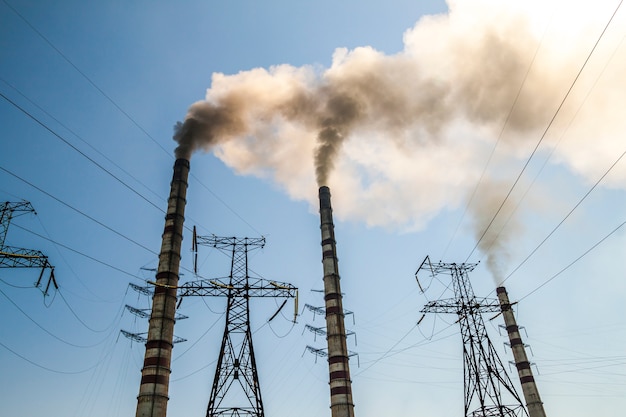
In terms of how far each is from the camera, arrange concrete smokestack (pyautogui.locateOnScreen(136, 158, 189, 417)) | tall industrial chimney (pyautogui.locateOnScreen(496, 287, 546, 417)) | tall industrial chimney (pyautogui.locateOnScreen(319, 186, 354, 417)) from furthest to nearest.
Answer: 1. tall industrial chimney (pyautogui.locateOnScreen(496, 287, 546, 417))
2. tall industrial chimney (pyautogui.locateOnScreen(319, 186, 354, 417))
3. concrete smokestack (pyautogui.locateOnScreen(136, 158, 189, 417))

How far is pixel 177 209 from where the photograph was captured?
101 feet

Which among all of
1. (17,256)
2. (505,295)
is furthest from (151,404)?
(505,295)

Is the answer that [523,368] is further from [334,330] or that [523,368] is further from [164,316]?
[164,316]

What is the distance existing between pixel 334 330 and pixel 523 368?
20078 millimetres

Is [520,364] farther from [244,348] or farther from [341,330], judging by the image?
[244,348]

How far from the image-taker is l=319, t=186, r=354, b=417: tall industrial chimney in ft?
92.0

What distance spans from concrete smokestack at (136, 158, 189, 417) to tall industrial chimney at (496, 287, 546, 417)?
85.0ft

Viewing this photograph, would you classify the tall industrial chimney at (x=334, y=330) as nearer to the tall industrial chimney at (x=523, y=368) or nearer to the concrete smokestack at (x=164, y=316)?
the concrete smokestack at (x=164, y=316)

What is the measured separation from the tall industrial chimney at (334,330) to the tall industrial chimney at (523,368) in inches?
559

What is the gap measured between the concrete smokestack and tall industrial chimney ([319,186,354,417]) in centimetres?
1081

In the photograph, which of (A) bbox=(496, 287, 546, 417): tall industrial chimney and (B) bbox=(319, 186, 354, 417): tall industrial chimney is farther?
(A) bbox=(496, 287, 546, 417): tall industrial chimney

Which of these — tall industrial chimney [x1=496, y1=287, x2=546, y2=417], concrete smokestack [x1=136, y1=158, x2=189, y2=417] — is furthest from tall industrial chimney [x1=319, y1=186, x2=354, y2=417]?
tall industrial chimney [x1=496, y1=287, x2=546, y2=417]

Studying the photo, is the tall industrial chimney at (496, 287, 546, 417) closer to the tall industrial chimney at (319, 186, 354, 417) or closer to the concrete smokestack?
the tall industrial chimney at (319, 186, 354, 417)

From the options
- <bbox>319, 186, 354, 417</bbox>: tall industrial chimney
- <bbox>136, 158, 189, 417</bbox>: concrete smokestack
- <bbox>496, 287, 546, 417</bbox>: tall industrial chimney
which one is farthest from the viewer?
<bbox>496, 287, 546, 417</bbox>: tall industrial chimney
